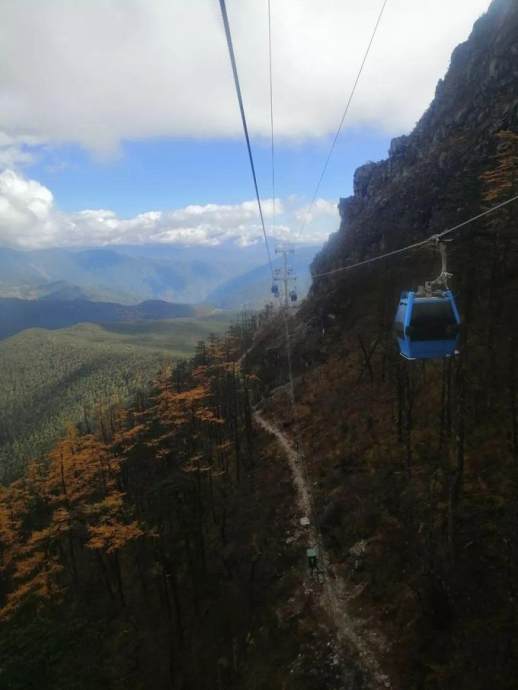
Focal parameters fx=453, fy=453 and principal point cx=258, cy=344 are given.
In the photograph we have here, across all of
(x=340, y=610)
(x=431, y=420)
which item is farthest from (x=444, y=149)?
(x=340, y=610)

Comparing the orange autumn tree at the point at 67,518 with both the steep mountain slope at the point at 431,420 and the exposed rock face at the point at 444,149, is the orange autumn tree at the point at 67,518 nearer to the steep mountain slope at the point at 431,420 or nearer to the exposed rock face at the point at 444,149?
the steep mountain slope at the point at 431,420

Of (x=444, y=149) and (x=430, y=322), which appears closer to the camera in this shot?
(x=430, y=322)

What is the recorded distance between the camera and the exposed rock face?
207 feet

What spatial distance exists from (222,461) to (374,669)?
3279cm

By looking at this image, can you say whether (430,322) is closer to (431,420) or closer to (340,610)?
(340,610)

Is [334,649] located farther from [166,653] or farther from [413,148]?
[413,148]

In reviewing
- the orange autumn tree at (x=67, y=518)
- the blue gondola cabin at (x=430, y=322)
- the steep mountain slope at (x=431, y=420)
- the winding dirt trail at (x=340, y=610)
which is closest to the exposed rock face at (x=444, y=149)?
the steep mountain slope at (x=431, y=420)

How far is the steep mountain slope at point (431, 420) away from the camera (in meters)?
19.1

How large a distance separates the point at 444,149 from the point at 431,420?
56694 mm

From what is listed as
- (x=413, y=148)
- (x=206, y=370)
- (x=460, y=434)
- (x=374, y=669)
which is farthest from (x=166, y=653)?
(x=413, y=148)

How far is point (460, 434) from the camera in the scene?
24.0 metres

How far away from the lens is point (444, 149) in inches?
2884

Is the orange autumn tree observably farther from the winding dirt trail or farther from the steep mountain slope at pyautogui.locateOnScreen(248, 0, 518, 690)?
the steep mountain slope at pyautogui.locateOnScreen(248, 0, 518, 690)

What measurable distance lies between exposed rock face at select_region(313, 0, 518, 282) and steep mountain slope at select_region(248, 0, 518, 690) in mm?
372
